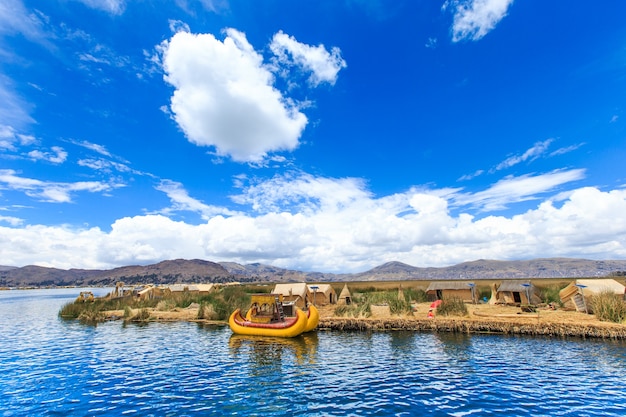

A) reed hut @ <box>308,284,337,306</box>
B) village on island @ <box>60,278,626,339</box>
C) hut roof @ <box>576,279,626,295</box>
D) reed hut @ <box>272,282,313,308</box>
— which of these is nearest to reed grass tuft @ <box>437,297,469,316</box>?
village on island @ <box>60,278,626,339</box>

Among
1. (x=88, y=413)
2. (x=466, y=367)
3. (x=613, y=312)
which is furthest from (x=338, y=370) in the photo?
(x=613, y=312)

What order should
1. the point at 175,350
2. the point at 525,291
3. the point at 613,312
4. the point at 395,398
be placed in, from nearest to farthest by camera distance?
the point at 395,398, the point at 175,350, the point at 613,312, the point at 525,291

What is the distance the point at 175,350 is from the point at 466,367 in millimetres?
16970

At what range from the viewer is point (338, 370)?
650 inches

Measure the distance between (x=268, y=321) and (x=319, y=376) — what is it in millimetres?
12291

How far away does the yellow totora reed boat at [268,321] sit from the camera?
24984mm

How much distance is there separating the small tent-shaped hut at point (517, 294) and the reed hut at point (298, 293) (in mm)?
22759

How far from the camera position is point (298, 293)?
43.3 meters

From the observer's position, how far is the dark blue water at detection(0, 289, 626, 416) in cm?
1205

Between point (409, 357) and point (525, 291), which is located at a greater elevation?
point (525, 291)

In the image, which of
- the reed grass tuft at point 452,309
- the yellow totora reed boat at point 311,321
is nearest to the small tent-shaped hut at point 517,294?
the reed grass tuft at point 452,309

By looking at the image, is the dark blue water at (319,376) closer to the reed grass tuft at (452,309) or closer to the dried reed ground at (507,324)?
the dried reed ground at (507,324)

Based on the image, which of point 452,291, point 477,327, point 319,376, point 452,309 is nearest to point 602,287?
point 452,309

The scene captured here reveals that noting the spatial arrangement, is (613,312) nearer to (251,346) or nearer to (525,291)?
(525,291)
